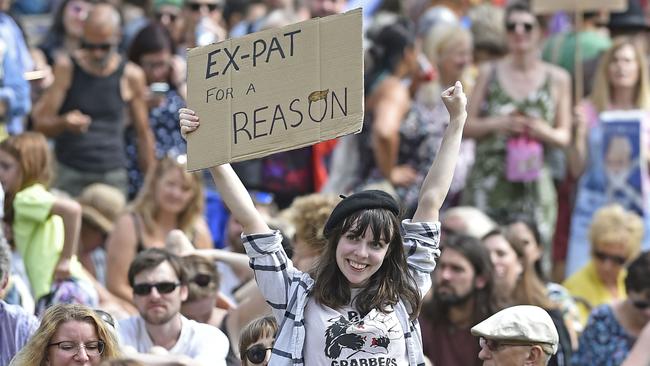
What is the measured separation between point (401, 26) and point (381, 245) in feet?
18.2

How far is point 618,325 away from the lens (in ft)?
28.8

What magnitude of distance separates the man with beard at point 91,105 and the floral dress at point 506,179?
7.44 ft

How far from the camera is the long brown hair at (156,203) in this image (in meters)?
9.51

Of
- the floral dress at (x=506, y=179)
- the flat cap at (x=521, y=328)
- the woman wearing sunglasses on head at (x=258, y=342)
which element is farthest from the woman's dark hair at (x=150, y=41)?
the flat cap at (x=521, y=328)

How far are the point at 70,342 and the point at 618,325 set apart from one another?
11.6 ft

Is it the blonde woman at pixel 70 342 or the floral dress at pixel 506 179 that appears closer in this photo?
the blonde woman at pixel 70 342

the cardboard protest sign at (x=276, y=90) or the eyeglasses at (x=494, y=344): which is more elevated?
the cardboard protest sign at (x=276, y=90)

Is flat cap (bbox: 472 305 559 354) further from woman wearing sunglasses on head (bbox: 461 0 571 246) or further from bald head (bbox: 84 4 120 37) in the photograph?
bald head (bbox: 84 4 120 37)

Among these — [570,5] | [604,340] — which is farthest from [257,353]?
[570,5]

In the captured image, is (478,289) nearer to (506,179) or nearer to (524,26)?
(506,179)

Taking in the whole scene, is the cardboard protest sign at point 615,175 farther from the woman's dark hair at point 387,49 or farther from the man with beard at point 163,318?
the man with beard at point 163,318

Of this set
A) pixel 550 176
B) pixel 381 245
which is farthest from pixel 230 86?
pixel 550 176

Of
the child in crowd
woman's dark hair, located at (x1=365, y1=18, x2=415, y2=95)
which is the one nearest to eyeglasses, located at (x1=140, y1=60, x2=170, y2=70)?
woman's dark hair, located at (x1=365, y1=18, x2=415, y2=95)

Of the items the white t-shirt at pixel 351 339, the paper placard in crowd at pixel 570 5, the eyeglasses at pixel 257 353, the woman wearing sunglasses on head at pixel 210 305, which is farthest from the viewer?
the paper placard in crowd at pixel 570 5
